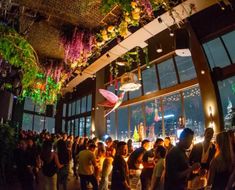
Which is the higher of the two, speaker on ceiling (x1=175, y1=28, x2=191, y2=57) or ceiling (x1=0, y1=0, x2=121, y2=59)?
ceiling (x1=0, y1=0, x2=121, y2=59)

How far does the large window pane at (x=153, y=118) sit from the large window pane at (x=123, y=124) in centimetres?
190

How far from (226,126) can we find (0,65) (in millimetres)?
7106

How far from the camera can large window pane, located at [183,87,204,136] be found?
9.04m

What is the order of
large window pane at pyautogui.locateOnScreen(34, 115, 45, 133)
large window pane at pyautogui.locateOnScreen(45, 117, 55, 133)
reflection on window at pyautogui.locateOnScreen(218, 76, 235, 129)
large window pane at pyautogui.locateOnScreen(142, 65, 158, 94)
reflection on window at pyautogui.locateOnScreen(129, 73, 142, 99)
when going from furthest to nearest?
large window pane at pyautogui.locateOnScreen(45, 117, 55, 133)
large window pane at pyautogui.locateOnScreen(34, 115, 45, 133)
reflection on window at pyautogui.locateOnScreen(129, 73, 142, 99)
large window pane at pyautogui.locateOnScreen(142, 65, 158, 94)
reflection on window at pyautogui.locateOnScreen(218, 76, 235, 129)

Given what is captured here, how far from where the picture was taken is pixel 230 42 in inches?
330

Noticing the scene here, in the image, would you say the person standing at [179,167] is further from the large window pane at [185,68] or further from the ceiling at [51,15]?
the large window pane at [185,68]

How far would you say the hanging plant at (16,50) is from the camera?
9.29 ft

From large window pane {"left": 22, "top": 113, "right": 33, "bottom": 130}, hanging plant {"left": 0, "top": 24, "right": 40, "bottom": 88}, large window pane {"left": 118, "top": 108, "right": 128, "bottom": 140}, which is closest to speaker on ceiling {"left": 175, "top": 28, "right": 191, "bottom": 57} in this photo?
hanging plant {"left": 0, "top": 24, "right": 40, "bottom": 88}

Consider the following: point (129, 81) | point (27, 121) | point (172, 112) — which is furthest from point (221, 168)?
point (27, 121)

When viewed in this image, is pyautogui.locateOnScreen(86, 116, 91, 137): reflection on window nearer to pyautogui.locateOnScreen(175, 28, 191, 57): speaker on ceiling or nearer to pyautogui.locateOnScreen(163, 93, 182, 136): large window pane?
pyautogui.locateOnScreen(163, 93, 182, 136): large window pane

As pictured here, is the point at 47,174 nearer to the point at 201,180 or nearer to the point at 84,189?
the point at 84,189

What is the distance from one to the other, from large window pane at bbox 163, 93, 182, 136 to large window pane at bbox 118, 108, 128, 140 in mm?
3219

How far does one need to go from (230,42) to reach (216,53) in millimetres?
576

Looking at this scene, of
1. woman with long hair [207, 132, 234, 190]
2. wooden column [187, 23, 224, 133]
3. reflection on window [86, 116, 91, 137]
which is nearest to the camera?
woman with long hair [207, 132, 234, 190]
